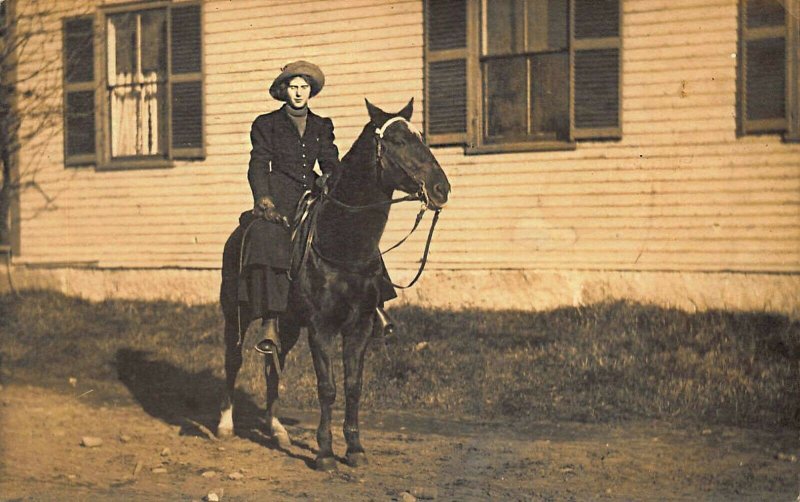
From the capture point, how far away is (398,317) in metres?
10.3

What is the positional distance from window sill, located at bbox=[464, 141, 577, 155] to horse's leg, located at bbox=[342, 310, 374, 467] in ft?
15.5

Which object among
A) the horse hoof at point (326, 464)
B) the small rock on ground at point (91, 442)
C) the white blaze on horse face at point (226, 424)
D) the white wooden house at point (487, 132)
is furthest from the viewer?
the white wooden house at point (487, 132)

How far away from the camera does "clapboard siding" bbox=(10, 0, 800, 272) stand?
9453mm

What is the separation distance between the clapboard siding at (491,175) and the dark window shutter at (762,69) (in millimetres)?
125

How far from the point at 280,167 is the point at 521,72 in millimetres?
4653

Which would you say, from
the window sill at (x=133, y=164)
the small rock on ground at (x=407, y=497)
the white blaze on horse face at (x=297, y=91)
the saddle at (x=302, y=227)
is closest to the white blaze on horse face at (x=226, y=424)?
the saddle at (x=302, y=227)

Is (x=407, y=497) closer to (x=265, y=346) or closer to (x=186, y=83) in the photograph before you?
(x=265, y=346)

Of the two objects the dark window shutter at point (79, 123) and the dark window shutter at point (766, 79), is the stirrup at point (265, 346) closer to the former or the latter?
the dark window shutter at point (766, 79)

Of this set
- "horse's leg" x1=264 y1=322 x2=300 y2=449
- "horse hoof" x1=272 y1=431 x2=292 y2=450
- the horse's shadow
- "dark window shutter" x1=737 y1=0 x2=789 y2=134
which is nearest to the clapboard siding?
"dark window shutter" x1=737 y1=0 x2=789 y2=134

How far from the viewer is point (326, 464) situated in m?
5.93

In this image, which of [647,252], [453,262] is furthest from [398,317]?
[647,252]

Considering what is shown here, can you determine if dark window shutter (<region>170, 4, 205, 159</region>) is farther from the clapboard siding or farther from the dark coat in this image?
the dark coat

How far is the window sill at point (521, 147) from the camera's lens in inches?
401

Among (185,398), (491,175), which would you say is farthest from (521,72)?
(185,398)
